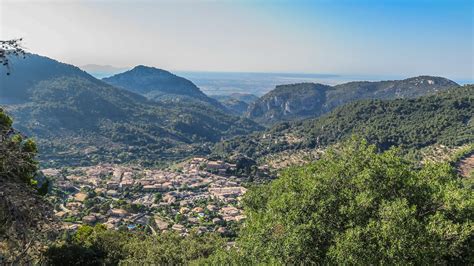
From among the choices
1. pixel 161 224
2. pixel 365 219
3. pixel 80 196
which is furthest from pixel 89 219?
pixel 365 219

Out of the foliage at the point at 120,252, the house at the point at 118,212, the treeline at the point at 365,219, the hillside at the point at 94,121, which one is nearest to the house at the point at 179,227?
the house at the point at 118,212

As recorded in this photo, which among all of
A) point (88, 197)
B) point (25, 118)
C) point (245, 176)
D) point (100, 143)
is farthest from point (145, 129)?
point (88, 197)

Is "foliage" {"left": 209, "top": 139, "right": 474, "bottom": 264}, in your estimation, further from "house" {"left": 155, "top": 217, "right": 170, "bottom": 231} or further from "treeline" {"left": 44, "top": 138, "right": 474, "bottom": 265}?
"house" {"left": 155, "top": 217, "right": 170, "bottom": 231}

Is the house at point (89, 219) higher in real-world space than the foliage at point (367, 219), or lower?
lower

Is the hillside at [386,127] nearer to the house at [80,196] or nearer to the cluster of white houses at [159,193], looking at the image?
the cluster of white houses at [159,193]

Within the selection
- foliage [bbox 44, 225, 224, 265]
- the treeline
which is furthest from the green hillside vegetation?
foliage [bbox 44, 225, 224, 265]
